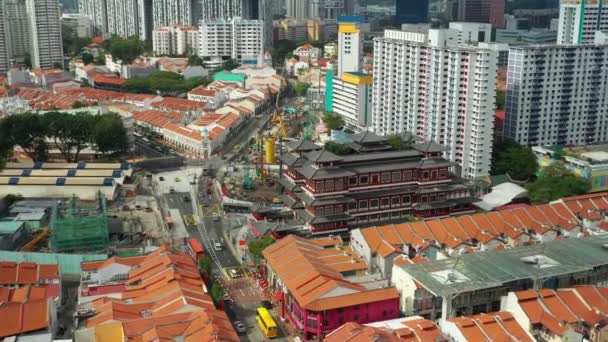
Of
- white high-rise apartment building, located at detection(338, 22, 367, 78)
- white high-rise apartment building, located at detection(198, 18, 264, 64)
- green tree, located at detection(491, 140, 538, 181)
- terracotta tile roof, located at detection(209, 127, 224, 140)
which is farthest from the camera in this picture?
white high-rise apartment building, located at detection(198, 18, 264, 64)

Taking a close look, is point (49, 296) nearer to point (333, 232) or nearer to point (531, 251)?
point (333, 232)

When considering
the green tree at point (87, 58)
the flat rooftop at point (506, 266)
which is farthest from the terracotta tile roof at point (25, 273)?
the green tree at point (87, 58)

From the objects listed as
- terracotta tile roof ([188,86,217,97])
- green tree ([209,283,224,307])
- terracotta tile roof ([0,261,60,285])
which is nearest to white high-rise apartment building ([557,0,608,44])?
terracotta tile roof ([188,86,217,97])

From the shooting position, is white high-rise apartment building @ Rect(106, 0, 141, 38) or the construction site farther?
white high-rise apartment building @ Rect(106, 0, 141, 38)

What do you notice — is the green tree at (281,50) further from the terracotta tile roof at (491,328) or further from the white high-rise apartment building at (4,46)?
the terracotta tile roof at (491,328)

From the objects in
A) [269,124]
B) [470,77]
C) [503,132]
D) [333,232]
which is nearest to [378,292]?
[333,232]

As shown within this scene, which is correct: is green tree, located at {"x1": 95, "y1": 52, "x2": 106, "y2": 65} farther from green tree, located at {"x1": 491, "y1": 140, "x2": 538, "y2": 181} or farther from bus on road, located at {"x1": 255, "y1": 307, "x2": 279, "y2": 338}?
bus on road, located at {"x1": 255, "y1": 307, "x2": 279, "y2": 338}

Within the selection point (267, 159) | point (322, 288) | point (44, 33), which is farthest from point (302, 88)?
point (322, 288)
